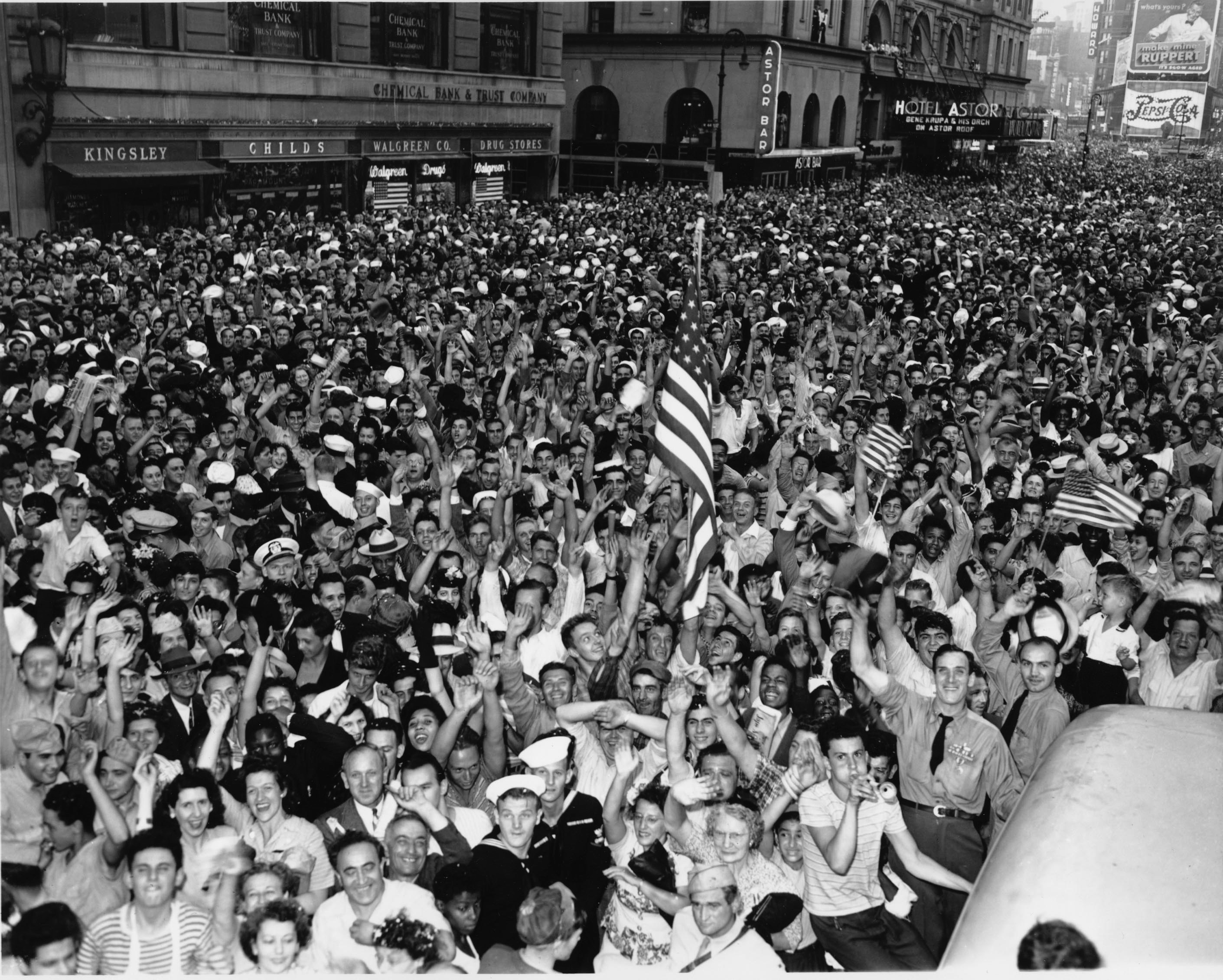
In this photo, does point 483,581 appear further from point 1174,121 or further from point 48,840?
point 1174,121

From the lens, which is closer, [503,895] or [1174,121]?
[503,895]

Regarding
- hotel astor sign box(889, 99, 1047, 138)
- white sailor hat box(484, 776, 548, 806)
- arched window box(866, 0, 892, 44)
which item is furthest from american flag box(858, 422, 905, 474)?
arched window box(866, 0, 892, 44)

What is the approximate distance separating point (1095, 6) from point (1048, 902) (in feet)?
670

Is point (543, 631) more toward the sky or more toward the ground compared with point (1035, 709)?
more toward the ground

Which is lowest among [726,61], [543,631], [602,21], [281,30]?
[543,631]

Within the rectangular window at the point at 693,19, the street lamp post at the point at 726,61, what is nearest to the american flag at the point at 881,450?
the street lamp post at the point at 726,61

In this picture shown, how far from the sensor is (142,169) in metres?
25.8

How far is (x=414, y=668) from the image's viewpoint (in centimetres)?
639

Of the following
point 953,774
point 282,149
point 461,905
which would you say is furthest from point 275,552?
point 282,149

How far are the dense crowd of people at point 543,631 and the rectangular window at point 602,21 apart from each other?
136 feet

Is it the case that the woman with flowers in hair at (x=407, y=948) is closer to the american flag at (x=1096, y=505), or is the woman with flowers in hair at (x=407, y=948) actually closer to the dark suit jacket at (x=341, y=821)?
the dark suit jacket at (x=341, y=821)

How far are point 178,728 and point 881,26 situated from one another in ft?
230

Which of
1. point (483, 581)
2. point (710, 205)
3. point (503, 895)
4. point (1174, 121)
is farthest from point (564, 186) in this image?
point (1174, 121)

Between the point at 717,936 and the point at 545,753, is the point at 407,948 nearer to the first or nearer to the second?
the point at 717,936
